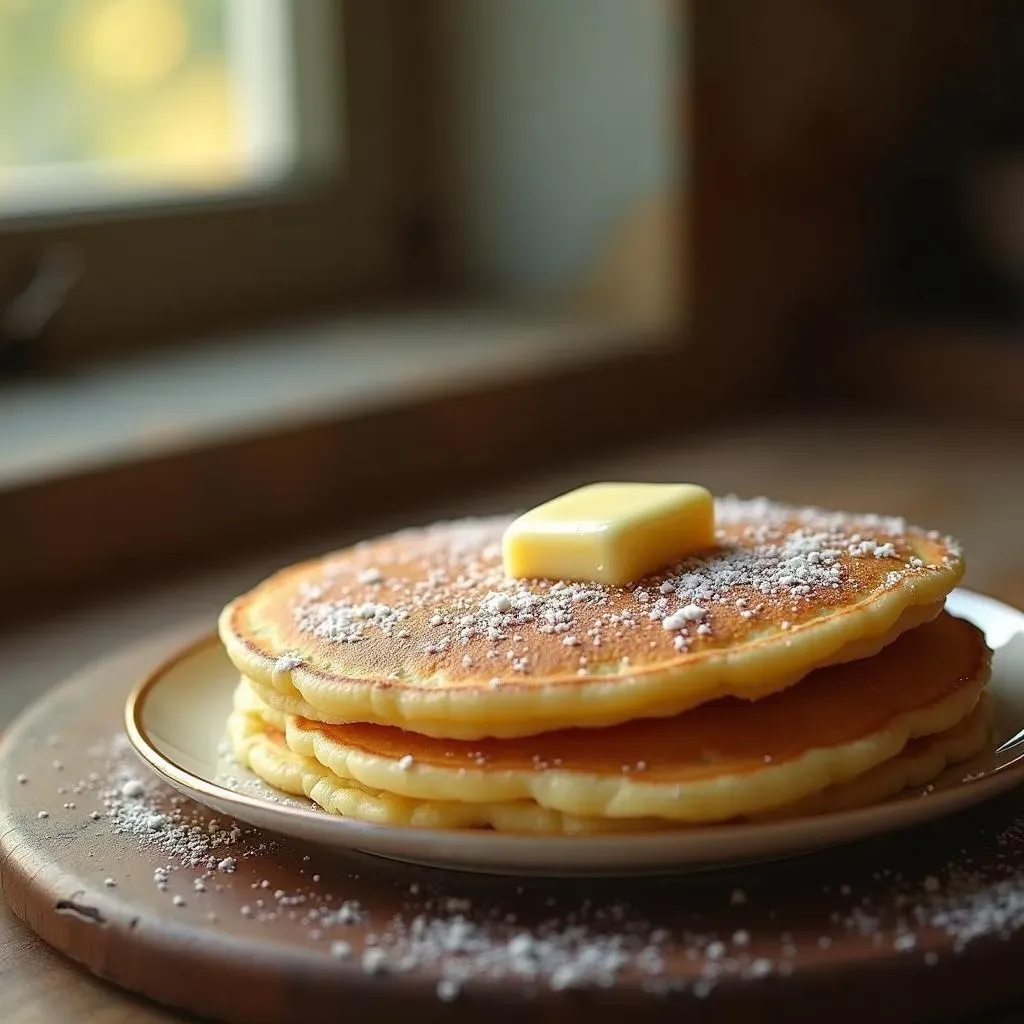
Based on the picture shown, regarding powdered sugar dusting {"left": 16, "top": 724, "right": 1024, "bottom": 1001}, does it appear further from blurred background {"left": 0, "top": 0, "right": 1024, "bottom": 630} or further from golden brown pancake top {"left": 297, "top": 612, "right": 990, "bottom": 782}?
blurred background {"left": 0, "top": 0, "right": 1024, "bottom": 630}

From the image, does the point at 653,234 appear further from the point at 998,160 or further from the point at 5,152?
A: the point at 5,152

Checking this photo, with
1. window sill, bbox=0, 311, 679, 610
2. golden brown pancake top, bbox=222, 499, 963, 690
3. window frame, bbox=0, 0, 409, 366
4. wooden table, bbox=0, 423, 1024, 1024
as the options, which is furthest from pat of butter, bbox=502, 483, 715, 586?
window frame, bbox=0, 0, 409, 366

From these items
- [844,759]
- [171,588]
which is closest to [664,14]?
[171,588]

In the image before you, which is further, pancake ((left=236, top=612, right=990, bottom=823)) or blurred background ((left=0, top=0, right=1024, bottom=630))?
blurred background ((left=0, top=0, right=1024, bottom=630))

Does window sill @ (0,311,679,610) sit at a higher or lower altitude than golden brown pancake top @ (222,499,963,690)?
lower

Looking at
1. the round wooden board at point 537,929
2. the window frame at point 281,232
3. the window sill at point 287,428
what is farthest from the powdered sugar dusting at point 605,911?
the window frame at point 281,232

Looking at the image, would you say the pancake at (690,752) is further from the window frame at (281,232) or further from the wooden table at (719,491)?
the window frame at (281,232)

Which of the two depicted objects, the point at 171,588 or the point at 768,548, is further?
the point at 171,588
